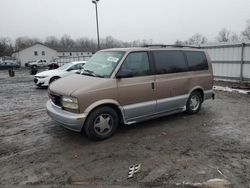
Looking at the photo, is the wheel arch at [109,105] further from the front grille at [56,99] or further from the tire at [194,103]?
the tire at [194,103]

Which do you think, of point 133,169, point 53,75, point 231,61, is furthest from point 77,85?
point 231,61

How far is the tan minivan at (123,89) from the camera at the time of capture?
4746mm

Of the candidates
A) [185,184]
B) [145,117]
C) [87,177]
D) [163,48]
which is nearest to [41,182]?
[87,177]

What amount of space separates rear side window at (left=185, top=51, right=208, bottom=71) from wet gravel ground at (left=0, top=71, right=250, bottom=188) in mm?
1459

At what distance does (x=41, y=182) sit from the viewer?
11.4 ft

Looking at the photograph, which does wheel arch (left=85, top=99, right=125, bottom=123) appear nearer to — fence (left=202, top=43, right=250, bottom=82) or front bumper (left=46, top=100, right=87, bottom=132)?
front bumper (left=46, top=100, right=87, bottom=132)

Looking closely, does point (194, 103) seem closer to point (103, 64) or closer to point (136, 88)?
point (136, 88)

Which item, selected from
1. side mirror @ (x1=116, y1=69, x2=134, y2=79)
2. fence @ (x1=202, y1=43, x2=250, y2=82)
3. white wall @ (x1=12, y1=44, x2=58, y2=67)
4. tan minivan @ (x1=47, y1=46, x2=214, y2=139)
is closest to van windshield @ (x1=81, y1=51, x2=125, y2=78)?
tan minivan @ (x1=47, y1=46, x2=214, y2=139)

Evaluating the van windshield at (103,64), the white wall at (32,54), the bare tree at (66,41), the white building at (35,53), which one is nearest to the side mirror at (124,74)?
the van windshield at (103,64)

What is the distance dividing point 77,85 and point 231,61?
1106 centimetres

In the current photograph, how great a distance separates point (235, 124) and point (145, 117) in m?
2.43

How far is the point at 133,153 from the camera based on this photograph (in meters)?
4.38

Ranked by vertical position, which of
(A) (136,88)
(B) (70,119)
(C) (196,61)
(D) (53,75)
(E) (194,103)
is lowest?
(E) (194,103)

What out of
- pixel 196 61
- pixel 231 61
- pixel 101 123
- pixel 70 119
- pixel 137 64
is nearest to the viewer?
pixel 70 119
